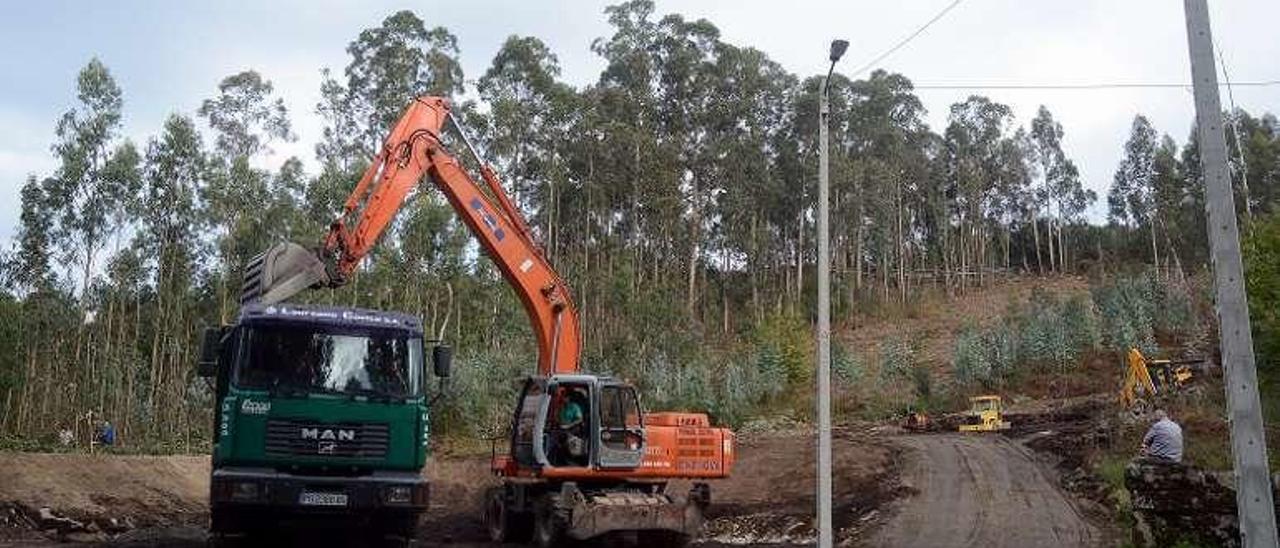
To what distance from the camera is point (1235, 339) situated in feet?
23.5

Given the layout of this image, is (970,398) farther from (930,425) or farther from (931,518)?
(931,518)

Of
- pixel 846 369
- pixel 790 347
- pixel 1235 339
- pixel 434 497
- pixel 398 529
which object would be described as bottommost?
pixel 434 497

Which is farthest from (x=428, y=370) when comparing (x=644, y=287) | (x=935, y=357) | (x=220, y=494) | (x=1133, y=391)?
(x=935, y=357)

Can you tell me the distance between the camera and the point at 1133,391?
30188 mm

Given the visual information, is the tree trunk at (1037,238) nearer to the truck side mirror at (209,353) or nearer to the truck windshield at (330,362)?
the truck windshield at (330,362)

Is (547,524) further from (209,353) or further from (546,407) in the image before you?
(209,353)

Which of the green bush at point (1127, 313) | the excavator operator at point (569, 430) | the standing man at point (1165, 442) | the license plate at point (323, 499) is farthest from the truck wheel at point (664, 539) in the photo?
the green bush at point (1127, 313)

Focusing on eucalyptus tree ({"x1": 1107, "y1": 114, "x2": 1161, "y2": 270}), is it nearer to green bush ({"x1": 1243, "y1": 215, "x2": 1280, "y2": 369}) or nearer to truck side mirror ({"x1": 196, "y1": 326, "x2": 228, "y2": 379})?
green bush ({"x1": 1243, "y1": 215, "x2": 1280, "y2": 369})

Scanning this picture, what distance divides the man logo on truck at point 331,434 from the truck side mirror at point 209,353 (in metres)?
1.44

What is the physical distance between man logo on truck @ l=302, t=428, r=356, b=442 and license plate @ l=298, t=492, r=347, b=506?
62 cm

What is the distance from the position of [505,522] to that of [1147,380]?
2027 cm

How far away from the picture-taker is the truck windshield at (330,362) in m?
12.3

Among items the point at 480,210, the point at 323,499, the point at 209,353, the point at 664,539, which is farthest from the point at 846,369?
the point at 209,353

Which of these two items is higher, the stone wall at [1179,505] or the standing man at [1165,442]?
the standing man at [1165,442]
